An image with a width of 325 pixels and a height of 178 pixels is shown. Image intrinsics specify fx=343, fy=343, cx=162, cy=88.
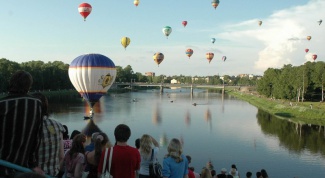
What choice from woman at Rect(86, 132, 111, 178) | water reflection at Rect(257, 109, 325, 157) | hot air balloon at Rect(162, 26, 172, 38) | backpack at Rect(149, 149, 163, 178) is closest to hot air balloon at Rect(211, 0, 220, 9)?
hot air balloon at Rect(162, 26, 172, 38)

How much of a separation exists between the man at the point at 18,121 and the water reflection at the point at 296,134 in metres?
23.5

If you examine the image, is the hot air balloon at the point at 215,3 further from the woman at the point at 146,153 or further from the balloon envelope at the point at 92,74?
the woman at the point at 146,153

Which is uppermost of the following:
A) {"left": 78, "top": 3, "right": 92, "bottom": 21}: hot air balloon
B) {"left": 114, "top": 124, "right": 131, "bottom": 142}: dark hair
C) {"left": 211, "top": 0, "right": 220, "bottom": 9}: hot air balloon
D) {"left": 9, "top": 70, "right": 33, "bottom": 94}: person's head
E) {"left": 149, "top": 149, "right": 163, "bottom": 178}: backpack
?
{"left": 211, "top": 0, "right": 220, "bottom": 9}: hot air balloon

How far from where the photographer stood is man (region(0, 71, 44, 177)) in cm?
304

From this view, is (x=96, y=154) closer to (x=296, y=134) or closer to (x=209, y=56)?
(x=296, y=134)

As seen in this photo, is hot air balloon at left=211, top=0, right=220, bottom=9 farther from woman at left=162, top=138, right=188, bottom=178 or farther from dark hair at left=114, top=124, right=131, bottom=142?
A: dark hair at left=114, top=124, right=131, bottom=142

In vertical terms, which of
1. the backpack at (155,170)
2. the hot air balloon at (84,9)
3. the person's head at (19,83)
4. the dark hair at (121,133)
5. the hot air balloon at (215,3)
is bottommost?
the backpack at (155,170)

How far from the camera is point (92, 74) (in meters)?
26.4

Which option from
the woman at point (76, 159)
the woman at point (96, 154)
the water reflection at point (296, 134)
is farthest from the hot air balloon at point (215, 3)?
the woman at point (96, 154)

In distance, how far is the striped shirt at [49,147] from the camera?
12.3ft

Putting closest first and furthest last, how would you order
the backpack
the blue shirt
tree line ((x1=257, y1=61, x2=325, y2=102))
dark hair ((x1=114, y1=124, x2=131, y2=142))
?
1. dark hair ((x1=114, y1=124, x2=131, y2=142))
2. the blue shirt
3. the backpack
4. tree line ((x1=257, y1=61, x2=325, y2=102))

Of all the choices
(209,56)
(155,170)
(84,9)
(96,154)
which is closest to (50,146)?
(96,154)

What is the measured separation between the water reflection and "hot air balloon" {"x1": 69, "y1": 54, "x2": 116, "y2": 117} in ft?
48.8

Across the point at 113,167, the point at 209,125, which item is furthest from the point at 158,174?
the point at 209,125
